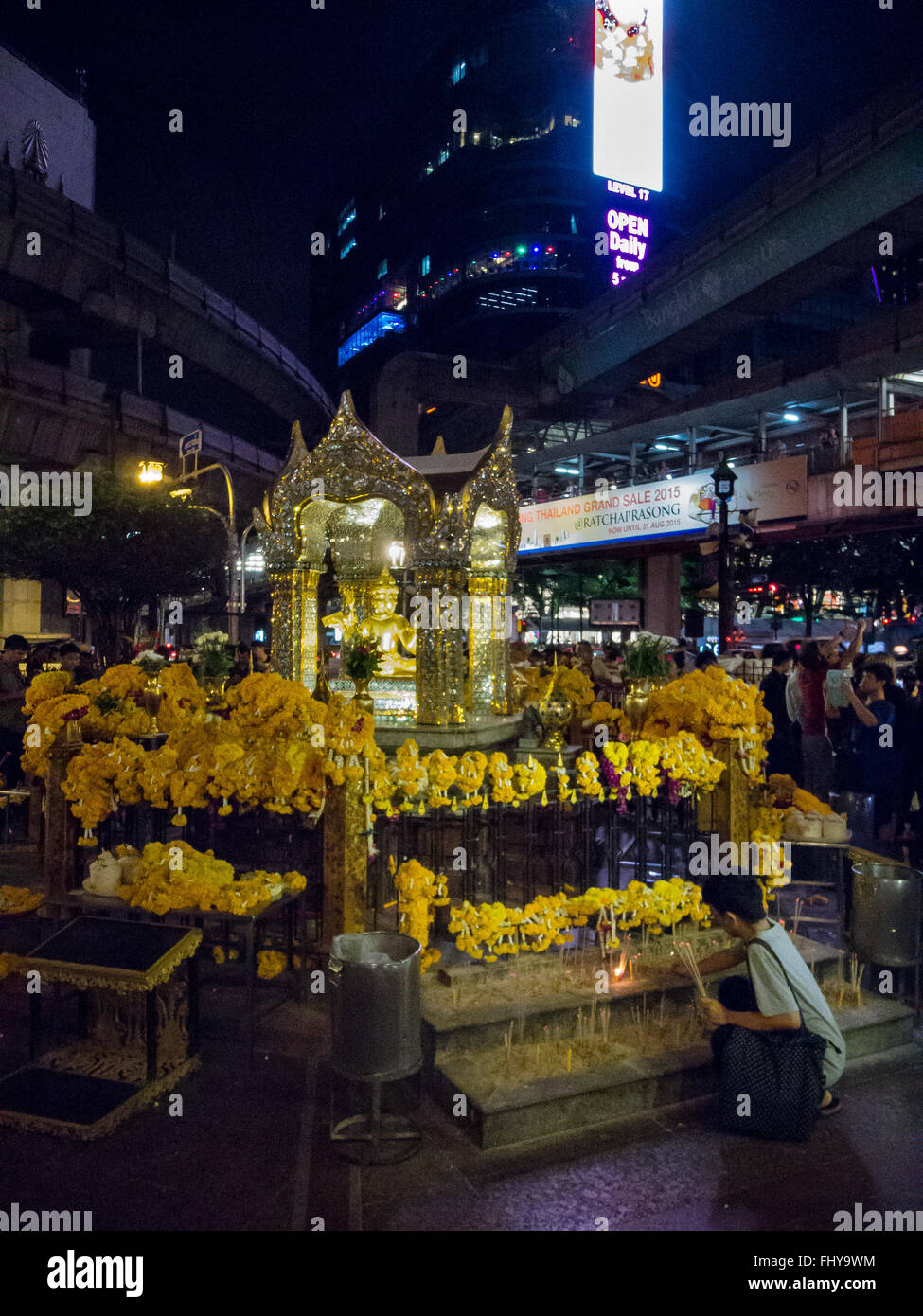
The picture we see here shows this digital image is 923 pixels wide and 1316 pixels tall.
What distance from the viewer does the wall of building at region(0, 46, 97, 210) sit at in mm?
22938

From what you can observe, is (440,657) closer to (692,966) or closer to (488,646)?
(488,646)

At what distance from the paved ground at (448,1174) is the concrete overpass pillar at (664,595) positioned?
15942 millimetres

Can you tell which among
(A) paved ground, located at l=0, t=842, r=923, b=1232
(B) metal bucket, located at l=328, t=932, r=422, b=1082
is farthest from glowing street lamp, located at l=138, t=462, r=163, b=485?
(B) metal bucket, located at l=328, t=932, r=422, b=1082

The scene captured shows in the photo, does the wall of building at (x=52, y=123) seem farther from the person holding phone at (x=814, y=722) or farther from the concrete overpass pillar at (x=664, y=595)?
the person holding phone at (x=814, y=722)

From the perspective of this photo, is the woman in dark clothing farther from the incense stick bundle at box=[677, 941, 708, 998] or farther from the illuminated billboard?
the illuminated billboard

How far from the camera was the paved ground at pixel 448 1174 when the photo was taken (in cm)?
338

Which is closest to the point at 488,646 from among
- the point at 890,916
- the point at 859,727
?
the point at 859,727

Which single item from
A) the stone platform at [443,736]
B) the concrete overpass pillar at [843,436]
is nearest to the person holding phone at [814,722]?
the stone platform at [443,736]

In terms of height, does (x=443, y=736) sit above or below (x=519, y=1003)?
above

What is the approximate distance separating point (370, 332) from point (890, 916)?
72.3 meters

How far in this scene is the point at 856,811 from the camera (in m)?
8.70
